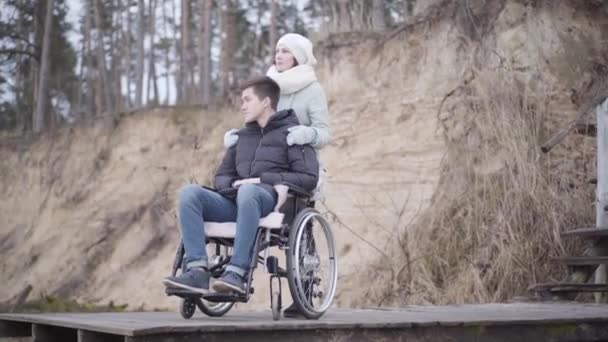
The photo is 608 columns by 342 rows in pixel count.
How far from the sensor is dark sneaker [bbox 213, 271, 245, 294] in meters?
4.59

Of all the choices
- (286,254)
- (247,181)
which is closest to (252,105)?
(247,181)

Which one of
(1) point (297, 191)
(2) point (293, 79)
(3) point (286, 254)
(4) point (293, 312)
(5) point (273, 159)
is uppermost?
(2) point (293, 79)

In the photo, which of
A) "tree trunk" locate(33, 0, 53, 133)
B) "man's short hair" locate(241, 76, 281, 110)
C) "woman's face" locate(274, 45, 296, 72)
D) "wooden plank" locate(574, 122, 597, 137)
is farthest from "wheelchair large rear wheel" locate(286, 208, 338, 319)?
"tree trunk" locate(33, 0, 53, 133)

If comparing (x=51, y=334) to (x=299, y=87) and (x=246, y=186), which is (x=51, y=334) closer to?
(x=246, y=186)

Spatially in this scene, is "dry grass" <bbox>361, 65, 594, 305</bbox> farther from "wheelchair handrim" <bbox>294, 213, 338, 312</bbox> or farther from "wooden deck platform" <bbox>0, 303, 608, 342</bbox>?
"wheelchair handrim" <bbox>294, 213, 338, 312</bbox>

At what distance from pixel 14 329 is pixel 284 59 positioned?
6.77 feet

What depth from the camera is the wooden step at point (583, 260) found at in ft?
24.7


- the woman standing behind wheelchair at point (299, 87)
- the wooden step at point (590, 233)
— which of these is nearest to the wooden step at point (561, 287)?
the wooden step at point (590, 233)

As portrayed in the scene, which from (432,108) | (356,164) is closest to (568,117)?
(432,108)

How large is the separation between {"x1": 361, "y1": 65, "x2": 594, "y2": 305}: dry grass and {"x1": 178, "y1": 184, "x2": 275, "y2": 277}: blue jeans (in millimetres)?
3979

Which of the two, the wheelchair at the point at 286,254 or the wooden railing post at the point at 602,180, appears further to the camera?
the wooden railing post at the point at 602,180


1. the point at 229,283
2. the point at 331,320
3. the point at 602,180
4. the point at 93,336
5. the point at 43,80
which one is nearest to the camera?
the point at 93,336

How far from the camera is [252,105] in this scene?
523cm

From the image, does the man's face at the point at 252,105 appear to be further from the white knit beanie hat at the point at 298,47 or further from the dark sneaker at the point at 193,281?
the dark sneaker at the point at 193,281
